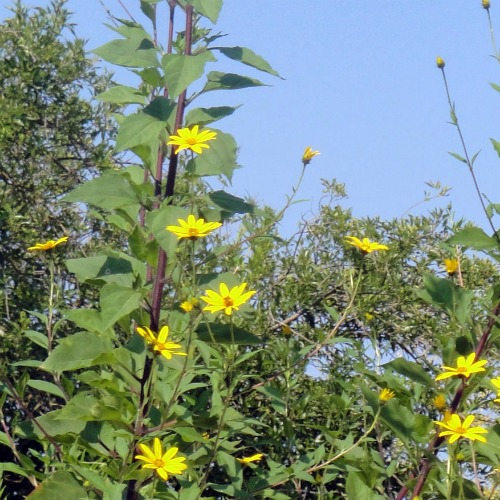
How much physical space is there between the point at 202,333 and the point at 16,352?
90.9 inches

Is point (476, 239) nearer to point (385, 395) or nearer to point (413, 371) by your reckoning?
point (413, 371)

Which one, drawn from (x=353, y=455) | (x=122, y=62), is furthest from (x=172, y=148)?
(x=353, y=455)

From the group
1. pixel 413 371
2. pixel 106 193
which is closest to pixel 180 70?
pixel 106 193

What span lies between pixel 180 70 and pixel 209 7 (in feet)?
0.64

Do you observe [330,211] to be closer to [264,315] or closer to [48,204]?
[264,315]

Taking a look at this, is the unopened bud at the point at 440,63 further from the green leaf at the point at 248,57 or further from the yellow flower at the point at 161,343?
the yellow flower at the point at 161,343

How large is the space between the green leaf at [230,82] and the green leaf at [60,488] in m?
1.18

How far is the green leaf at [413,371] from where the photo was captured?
9.66 ft

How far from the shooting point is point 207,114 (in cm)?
280

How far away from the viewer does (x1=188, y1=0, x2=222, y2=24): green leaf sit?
2664mm

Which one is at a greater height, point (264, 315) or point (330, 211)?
point (330, 211)

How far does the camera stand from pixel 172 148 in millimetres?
2777

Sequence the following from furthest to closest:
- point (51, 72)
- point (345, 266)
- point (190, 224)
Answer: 1. point (51, 72)
2. point (345, 266)
3. point (190, 224)

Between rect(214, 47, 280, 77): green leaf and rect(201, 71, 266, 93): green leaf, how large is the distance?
42 mm
